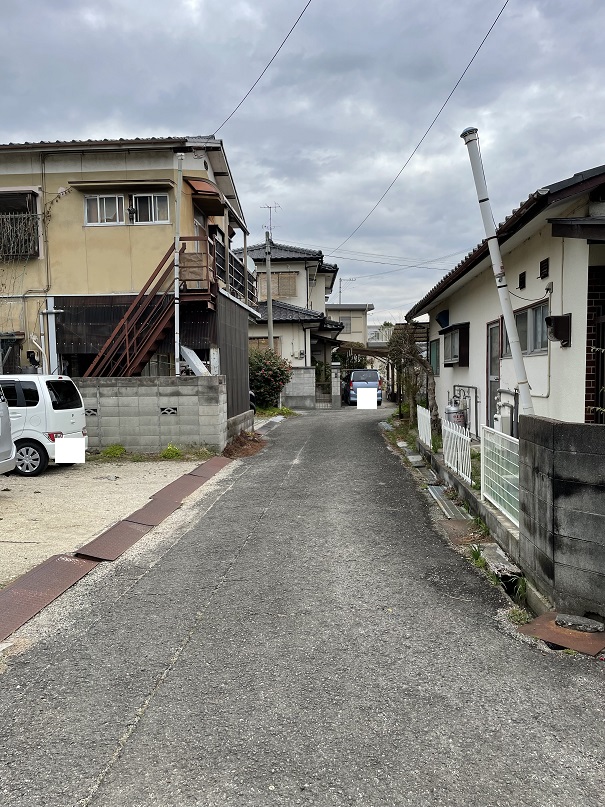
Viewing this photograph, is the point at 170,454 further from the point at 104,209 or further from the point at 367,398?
the point at 367,398

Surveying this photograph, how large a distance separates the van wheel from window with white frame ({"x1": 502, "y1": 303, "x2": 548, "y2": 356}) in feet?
24.2

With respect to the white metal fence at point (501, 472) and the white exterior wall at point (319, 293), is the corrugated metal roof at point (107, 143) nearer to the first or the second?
the white metal fence at point (501, 472)

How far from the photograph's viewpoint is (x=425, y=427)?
11680 millimetres

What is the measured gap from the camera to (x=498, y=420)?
28.5 feet

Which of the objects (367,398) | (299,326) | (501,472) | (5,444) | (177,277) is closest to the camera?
(501,472)

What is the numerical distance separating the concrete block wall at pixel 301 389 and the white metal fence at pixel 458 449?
17543 millimetres

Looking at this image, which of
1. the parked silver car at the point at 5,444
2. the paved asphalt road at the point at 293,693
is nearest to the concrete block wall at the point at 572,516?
the paved asphalt road at the point at 293,693

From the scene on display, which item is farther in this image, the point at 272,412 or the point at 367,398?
the point at 367,398

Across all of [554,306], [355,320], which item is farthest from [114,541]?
[355,320]

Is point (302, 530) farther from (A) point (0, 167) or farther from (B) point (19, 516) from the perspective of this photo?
(A) point (0, 167)

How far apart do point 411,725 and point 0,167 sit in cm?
1413

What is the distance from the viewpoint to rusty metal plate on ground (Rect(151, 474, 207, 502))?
817cm

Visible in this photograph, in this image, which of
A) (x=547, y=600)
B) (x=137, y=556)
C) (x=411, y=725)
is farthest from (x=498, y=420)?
(x=411, y=725)

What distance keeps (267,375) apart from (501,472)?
55.2 feet
